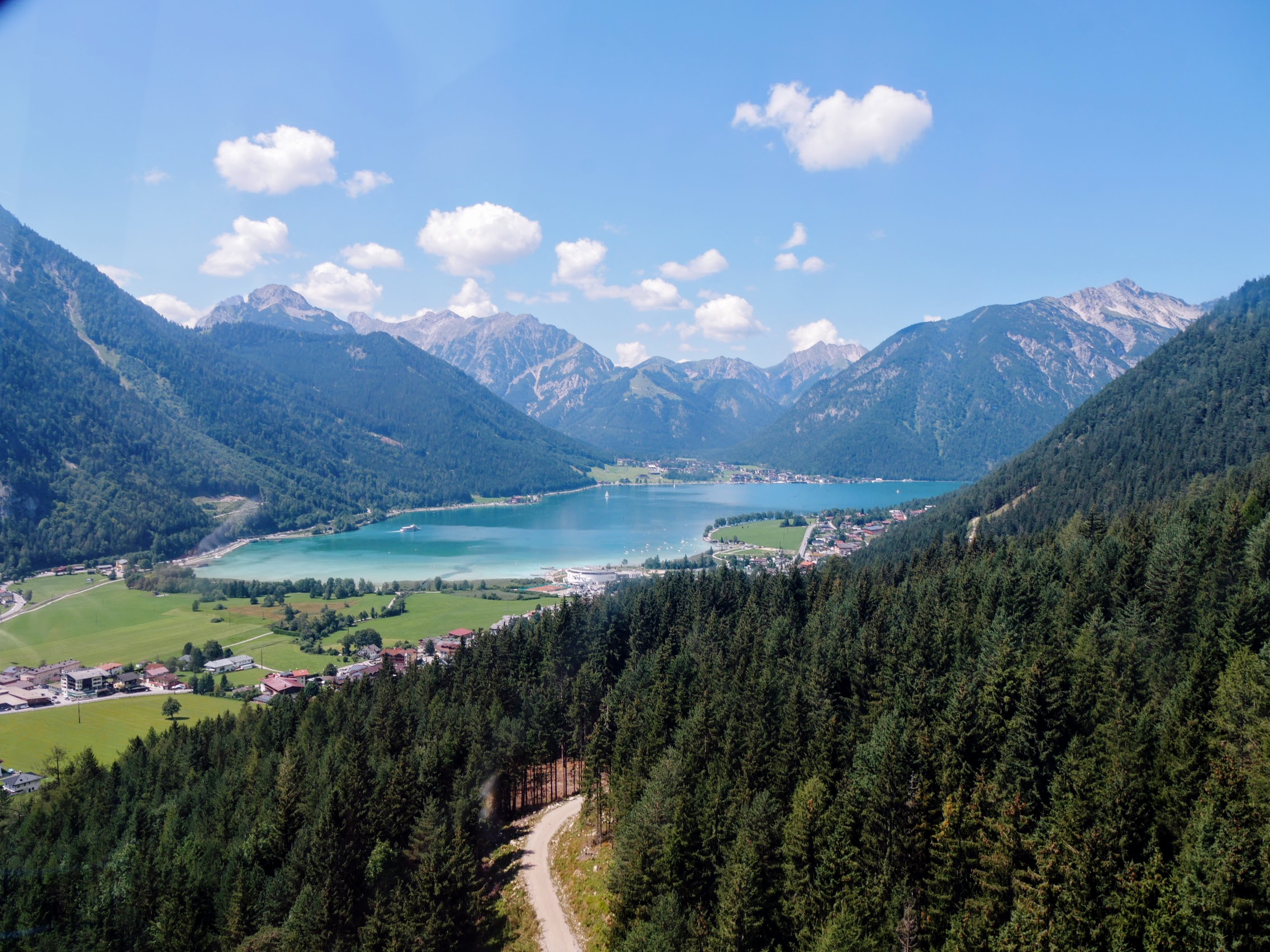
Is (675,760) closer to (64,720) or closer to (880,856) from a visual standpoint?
(880,856)

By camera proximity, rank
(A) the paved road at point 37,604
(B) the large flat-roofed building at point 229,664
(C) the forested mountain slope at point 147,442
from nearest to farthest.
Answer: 1. (B) the large flat-roofed building at point 229,664
2. (A) the paved road at point 37,604
3. (C) the forested mountain slope at point 147,442

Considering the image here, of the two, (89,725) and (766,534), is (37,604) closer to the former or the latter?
(89,725)

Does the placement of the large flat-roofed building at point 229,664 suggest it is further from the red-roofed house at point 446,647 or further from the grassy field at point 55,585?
the grassy field at point 55,585

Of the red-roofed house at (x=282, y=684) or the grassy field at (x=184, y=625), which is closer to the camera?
the red-roofed house at (x=282, y=684)

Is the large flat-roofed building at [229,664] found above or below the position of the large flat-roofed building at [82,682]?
below

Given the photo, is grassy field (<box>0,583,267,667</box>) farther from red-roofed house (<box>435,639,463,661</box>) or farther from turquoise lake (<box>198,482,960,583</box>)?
red-roofed house (<box>435,639,463,661</box>)

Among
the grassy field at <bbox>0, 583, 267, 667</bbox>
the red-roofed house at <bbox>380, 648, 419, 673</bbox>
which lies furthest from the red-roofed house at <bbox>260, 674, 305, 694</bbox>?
the grassy field at <bbox>0, 583, 267, 667</bbox>

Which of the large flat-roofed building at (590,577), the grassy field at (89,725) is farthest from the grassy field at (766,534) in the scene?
the grassy field at (89,725)
